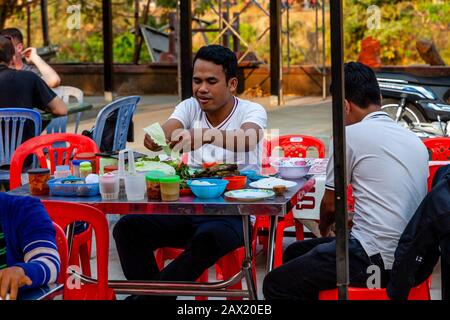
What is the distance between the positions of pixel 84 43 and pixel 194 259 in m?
19.4

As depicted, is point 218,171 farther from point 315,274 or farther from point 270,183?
point 315,274

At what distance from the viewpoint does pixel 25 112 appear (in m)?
6.32

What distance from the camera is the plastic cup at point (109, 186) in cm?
384

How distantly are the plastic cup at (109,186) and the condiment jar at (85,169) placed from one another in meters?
0.40

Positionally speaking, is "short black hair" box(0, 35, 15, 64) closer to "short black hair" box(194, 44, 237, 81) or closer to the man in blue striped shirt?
"short black hair" box(194, 44, 237, 81)

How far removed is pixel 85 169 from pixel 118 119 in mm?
2427

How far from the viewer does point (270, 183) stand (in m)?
4.08

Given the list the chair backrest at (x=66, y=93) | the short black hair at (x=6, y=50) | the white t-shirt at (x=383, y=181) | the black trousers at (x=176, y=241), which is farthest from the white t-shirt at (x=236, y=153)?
the chair backrest at (x=66, y=93)

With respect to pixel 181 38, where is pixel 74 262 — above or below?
below

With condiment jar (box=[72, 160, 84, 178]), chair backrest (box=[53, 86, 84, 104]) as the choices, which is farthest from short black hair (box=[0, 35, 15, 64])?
condiment jar (box=[72, 160, 84, 178])

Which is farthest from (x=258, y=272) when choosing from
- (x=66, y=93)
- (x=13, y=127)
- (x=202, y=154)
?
(x=66, y=93)

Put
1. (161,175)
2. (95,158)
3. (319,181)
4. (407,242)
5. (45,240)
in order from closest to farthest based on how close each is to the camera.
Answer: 1. (45,240)
2. (407,242)
3. (161,175)
4. (95,158)
5. (319,181)
